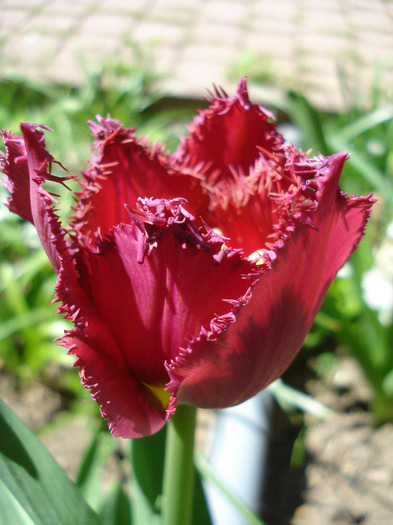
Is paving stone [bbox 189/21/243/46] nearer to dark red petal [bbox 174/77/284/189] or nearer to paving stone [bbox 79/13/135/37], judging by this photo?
paving stone [bbox 79/13/135/37]

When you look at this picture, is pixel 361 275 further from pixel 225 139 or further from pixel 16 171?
pixel 16 171

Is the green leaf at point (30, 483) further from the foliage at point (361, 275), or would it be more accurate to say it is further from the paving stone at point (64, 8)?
the paving stone at point (64, 8)

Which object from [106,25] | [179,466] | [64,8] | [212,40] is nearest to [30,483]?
[179,466]

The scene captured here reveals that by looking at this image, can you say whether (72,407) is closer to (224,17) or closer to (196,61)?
(196,61)

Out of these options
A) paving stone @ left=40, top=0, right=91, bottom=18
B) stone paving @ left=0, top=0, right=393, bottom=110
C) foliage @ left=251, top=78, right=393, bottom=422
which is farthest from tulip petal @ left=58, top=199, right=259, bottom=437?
paving stone @ left=40, top=0, right=91, bottom=18

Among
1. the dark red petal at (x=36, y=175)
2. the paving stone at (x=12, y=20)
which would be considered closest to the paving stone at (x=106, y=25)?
the paving stone at (x=12, y=20)

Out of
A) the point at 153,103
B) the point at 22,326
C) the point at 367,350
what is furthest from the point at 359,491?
the point at 153,103
